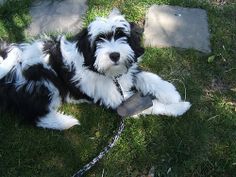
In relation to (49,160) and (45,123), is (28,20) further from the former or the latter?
(49,160)

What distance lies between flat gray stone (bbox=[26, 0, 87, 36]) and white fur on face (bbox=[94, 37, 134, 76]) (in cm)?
165

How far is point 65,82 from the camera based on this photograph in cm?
422

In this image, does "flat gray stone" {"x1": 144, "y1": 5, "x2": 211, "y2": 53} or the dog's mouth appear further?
"flat gray stone" {"x1": 144, "y1": 5, "x2": 211, "y2": 53}

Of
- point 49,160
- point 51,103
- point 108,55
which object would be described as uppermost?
point 108,55

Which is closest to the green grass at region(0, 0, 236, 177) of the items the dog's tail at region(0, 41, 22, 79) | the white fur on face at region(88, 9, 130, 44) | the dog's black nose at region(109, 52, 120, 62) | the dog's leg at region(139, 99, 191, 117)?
the dog's leg at region(139, 99, 191, 117)

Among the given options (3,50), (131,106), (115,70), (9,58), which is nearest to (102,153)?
(131,106)

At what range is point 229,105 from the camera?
448cm

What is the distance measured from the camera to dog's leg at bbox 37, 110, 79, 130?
4277 mm

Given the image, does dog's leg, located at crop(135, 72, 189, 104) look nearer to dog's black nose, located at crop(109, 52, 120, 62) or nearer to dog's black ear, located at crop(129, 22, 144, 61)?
dog's black ear, located at crop(129, 22, 144, 61)

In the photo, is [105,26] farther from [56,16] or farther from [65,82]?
[56,16]

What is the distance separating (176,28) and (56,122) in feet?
6.11

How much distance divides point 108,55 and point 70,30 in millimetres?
1760

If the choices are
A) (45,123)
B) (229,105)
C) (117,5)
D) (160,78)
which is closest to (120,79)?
(160,78)

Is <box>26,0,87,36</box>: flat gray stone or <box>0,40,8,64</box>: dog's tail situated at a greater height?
<box>0,40,8,64</box>: dog's tail
